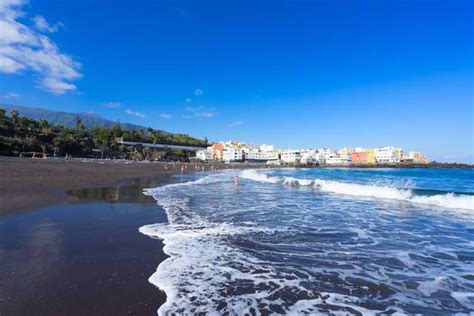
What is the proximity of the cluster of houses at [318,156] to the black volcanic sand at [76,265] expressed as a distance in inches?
4853

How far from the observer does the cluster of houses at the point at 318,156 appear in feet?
460

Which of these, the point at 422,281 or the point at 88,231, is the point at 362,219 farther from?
the point at 88,231

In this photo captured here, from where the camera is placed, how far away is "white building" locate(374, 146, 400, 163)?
13862 cm

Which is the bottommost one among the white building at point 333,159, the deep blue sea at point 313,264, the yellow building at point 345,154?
the deep blue sea at point 313,264

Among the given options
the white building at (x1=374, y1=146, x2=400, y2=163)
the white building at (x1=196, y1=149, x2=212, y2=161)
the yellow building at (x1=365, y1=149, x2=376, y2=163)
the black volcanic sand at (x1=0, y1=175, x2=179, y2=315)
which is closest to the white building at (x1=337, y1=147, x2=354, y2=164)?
the yellow building at (x1=365, y1=149, x2=376, y2=163)

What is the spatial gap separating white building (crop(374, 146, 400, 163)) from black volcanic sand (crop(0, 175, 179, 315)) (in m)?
152

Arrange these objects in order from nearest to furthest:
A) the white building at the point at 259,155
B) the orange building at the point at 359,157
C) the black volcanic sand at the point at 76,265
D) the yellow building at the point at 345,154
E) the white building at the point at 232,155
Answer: the black volcanic sand at the point at 76,265 → the orange building at the point at 359,157 → the white building at the point at 232,155 → the yellow building at the point at 345,154 → the white building at the point at 259,155

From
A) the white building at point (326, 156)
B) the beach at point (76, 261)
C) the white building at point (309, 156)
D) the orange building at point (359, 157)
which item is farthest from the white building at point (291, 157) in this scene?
the beach at point (76, 261)

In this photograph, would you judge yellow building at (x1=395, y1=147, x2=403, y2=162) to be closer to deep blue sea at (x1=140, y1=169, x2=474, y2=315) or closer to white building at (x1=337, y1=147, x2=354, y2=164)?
white building at (x1=337, y1=147, x2=354, y2=164)

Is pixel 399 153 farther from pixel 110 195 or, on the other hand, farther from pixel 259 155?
pixel 110 195

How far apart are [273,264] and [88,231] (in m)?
4.57

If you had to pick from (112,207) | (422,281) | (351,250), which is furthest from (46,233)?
(422,281)

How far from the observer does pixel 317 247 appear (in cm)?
630

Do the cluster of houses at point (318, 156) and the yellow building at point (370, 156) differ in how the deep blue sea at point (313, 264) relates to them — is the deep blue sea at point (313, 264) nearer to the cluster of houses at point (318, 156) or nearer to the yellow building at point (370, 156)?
the cluster of houses at point (318, 156)
